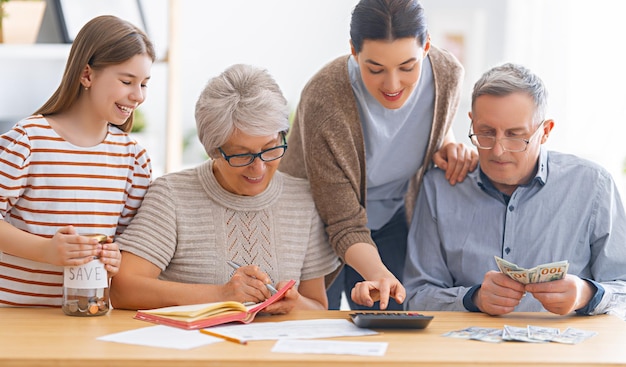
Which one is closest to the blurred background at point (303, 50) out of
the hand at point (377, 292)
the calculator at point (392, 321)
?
the hand at point (377, 292)

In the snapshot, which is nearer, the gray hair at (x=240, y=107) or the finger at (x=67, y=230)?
the finger at (x=67, y=230)

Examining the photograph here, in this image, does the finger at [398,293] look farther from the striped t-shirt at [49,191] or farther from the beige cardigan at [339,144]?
the striped t-shirt at [49,191]

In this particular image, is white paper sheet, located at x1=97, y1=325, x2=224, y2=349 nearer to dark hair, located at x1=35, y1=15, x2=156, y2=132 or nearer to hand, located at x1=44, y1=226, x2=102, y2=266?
hand, located at x1=44, y1=226, x2=102, y2=266

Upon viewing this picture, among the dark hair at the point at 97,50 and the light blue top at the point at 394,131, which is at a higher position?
the dark hair at the point at 97,50

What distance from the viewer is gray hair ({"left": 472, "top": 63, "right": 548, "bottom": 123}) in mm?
2068

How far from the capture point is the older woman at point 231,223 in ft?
6.22

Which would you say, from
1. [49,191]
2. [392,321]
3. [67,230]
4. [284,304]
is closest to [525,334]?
[392,321]

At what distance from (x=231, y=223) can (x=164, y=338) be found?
52 cm

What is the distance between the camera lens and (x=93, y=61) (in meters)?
1.91

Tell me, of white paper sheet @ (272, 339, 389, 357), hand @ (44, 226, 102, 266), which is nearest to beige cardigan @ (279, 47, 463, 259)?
white paper sheet @ (272, 339, 389, 357)

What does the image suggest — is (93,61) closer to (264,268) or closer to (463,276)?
(264,268)

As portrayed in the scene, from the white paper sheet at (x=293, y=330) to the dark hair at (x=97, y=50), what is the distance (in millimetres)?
687

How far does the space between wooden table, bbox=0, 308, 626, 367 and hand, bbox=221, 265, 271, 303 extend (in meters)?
0.06

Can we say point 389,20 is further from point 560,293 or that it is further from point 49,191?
point 49,191
